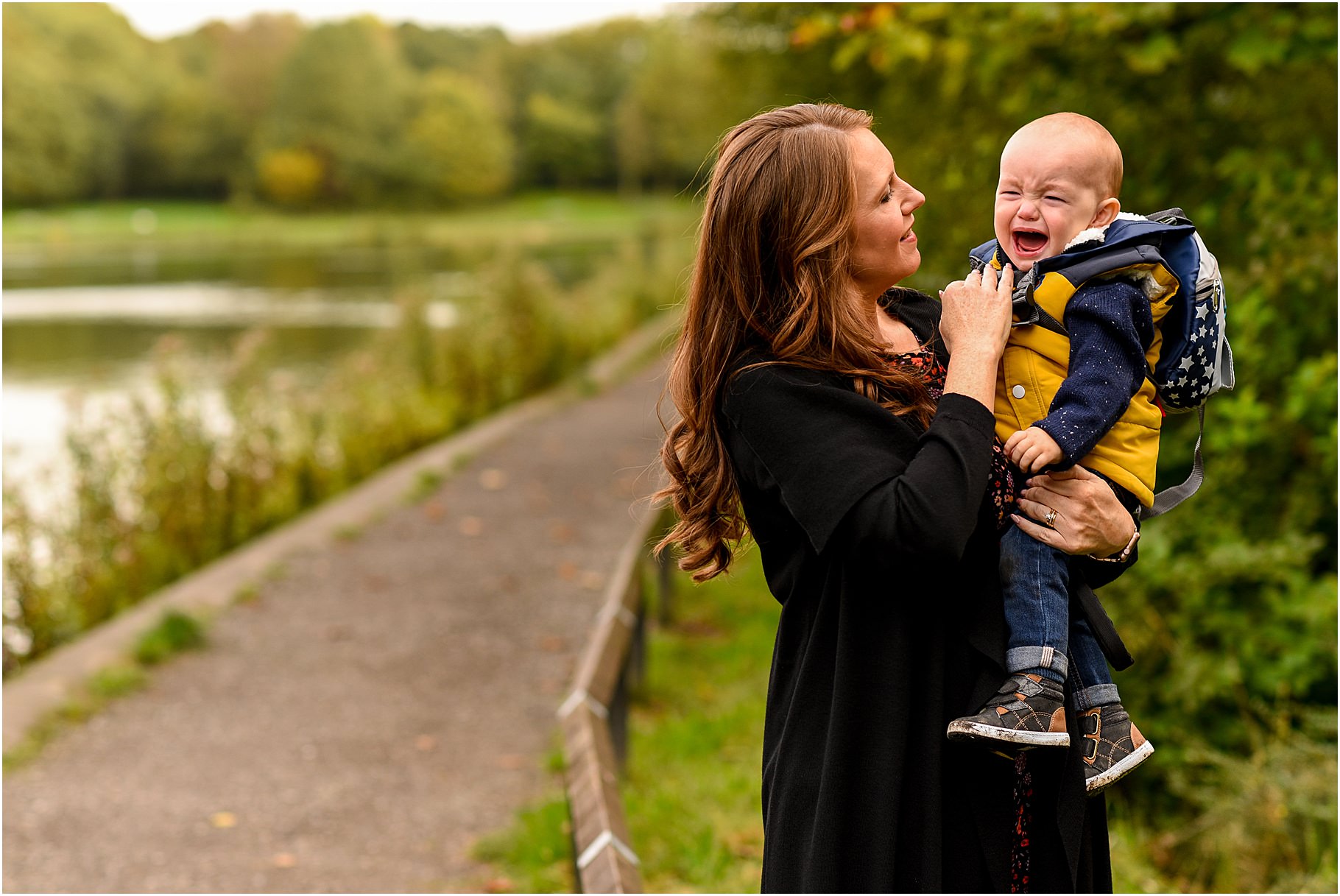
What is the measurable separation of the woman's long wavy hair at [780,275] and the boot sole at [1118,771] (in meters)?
0.59

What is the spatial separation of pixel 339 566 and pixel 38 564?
189cm

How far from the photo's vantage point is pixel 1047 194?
1.85m

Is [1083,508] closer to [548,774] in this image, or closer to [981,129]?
[548,774]

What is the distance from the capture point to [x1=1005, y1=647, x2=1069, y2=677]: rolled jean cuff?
5.80 ft

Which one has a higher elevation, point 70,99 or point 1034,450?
point 1034,450

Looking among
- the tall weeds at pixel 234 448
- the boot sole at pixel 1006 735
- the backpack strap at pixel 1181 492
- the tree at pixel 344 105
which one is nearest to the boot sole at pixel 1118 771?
the boot sole at pixel 1006 735

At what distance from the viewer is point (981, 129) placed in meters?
6.35

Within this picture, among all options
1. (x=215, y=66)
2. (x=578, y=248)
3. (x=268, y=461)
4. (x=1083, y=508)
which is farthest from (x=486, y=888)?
(x=215, y=66)

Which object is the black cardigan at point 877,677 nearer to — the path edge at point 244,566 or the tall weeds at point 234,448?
the path edge at point 244,566

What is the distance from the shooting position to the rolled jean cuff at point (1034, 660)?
69.6 inches

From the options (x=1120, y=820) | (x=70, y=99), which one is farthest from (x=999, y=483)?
(x=70, y=99)

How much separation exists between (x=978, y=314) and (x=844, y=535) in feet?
1.31

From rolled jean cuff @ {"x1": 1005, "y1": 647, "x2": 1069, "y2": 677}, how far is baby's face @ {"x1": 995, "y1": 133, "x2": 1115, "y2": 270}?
59 cm

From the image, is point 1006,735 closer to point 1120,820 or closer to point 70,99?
point 1120,820
